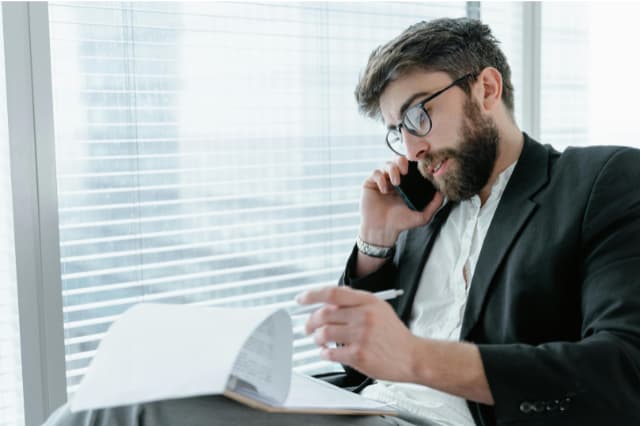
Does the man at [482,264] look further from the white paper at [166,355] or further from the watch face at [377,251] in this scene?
the white paper at [166,355]

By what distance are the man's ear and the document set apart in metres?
0.79

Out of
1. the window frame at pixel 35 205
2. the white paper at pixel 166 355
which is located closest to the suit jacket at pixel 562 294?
the white paper at pixel 166 355

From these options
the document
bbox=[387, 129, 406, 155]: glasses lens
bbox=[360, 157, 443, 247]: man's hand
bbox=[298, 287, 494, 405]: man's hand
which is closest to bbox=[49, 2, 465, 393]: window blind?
bbox=[360, 157, 443, 247]: man's hand

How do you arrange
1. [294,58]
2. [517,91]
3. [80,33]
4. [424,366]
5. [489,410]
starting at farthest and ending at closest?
[517,91] → [294,58] → [80,33] → [489,410] → [424,366]

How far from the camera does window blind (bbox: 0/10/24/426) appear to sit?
186cm

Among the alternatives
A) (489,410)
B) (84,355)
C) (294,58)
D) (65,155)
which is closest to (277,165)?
(294,58)

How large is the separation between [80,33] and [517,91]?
165 centimetres

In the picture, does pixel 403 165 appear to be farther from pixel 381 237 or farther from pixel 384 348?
pixel 384 348

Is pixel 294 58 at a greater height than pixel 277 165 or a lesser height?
greater

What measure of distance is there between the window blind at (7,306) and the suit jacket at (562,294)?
997mm

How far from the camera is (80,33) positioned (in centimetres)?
192

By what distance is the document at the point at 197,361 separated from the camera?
3.41 ft

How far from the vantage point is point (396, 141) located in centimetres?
177

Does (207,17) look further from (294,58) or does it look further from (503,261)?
(503,261)
